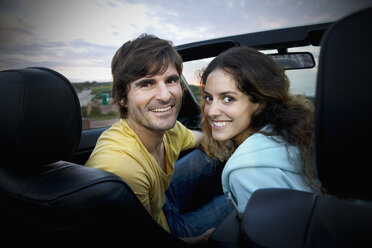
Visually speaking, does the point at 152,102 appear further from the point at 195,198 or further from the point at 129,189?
the point at 195,198

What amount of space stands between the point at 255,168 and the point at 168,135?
132cm

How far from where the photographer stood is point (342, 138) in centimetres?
47

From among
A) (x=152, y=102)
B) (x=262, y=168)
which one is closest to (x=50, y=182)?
(x=262, y=168)

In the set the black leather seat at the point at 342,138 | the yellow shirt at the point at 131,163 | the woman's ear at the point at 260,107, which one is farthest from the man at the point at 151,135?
the black leather seat at the point at 342,138

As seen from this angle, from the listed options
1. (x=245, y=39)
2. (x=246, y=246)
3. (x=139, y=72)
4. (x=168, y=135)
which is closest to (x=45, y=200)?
(x=246, y=246)

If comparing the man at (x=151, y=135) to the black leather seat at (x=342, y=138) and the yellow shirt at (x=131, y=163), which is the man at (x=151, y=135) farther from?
the black leather seat at (x=342, y=138)

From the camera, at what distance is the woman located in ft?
4.03

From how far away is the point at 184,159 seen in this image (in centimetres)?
273

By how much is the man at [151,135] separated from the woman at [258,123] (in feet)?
1.22

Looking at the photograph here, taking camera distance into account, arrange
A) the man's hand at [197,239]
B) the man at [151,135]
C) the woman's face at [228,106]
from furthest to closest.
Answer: the man's hand at [197,239]
the woman's face at [228,106]
the man at [151,135]

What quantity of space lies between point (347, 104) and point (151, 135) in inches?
66.3

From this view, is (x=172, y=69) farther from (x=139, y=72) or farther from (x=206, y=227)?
(x=206, y=227)

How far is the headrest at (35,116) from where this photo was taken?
89cm

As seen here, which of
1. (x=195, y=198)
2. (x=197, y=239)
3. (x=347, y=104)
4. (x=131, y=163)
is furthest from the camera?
(x=195, y=198)
